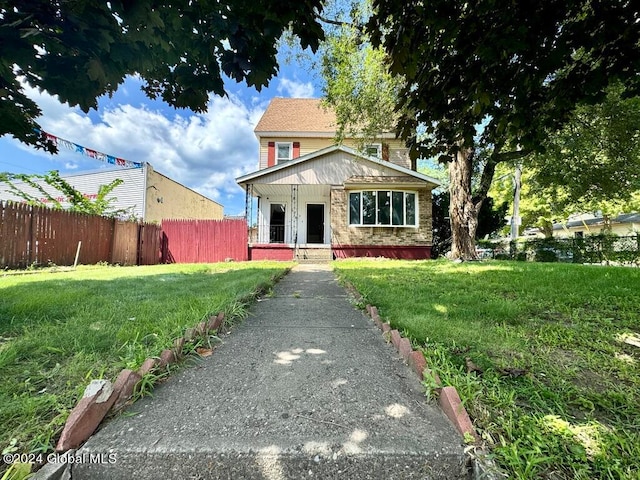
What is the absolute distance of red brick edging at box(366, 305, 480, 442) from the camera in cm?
142

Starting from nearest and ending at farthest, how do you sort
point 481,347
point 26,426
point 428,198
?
point 26,426 → point 481,347 → point 428,198

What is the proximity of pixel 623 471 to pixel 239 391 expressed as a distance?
6.10 feet

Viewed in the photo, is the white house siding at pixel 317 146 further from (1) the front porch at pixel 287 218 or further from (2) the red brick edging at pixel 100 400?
(2) the red brick edging at pixel 100 400

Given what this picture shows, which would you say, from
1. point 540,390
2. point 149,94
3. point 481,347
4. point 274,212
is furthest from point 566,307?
point 274,212

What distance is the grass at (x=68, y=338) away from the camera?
1495mm

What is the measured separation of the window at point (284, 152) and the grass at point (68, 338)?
1257cm

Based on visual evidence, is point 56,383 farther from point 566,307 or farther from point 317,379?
point 566,307

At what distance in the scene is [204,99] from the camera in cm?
305

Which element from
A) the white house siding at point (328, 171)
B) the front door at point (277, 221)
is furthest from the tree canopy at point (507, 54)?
the front door at point (277, 221)

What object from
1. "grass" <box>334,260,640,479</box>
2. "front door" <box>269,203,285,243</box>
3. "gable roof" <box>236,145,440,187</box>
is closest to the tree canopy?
"grass" <box>334,260,640,479</box>

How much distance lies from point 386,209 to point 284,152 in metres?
6.82

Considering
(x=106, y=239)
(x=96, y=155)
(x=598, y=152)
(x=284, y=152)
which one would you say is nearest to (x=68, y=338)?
(x=106, y=239)

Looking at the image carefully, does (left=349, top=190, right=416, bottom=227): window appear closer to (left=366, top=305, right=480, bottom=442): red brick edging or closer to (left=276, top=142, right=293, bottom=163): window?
(left=276, top=142, right=293, bottom=163): window

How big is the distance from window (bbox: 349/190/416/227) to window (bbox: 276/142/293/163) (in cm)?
525
